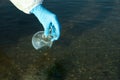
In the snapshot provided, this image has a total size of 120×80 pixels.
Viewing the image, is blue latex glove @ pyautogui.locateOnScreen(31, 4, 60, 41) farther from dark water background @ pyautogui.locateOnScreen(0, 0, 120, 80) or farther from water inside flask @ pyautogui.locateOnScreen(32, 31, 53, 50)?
dark water background @ pyautogui.locateOnScreen(0, 0, 120, 80)

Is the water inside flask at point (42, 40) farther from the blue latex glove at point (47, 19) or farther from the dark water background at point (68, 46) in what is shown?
the dark water background at point (68, 46)

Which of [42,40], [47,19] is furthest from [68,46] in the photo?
[47,19]

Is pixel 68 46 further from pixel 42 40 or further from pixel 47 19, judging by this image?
pixel 47 19

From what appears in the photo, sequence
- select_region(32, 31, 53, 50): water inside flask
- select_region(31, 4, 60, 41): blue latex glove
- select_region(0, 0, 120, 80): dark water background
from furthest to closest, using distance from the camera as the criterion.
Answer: select_region(0, 0, 120, 80): dark water background
select_region(32, 31, 53, 50): water inside flask
select_region(31, 4, 60, 41): blue latex glove

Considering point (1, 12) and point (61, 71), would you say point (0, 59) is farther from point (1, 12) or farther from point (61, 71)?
point (1, 12)

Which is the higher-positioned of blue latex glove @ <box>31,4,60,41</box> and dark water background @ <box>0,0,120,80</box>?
blue latex glove @ <box>31,4,60,41</box>

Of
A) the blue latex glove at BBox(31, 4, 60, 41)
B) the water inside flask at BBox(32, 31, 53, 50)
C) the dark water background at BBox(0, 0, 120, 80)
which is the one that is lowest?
the dark water background at BBox(0, 0, 120, 80)

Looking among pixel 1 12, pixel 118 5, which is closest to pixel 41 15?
pixel 1 12

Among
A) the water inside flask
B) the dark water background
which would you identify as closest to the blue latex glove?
the water inside flask
